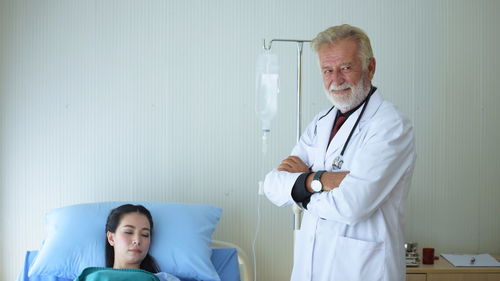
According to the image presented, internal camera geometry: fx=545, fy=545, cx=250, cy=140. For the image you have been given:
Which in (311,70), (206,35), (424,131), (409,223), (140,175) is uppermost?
(206,35)

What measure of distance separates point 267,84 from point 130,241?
99cm

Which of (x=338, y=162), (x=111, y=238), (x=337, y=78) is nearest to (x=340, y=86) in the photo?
(x=337, y=78)

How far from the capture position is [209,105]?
3031mm

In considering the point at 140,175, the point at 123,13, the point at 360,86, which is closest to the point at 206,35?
the point at 123,13

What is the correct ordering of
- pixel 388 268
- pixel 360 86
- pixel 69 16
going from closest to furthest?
pixel 388 268
pixel 360 86
pixel 69 16

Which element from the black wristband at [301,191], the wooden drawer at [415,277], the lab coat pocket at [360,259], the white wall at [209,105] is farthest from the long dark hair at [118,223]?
the wooden drawer at [415,277]

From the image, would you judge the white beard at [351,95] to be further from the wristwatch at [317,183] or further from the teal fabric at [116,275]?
the teal fabric at [116,275]

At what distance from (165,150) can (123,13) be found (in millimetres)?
786

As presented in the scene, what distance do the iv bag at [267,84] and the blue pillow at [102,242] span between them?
606 mm

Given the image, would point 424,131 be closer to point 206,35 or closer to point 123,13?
point 206,35

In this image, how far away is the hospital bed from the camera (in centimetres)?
245

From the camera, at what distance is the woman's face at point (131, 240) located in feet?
7.70

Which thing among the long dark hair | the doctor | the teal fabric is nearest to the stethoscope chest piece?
the doctor

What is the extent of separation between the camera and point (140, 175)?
9.90 ft
